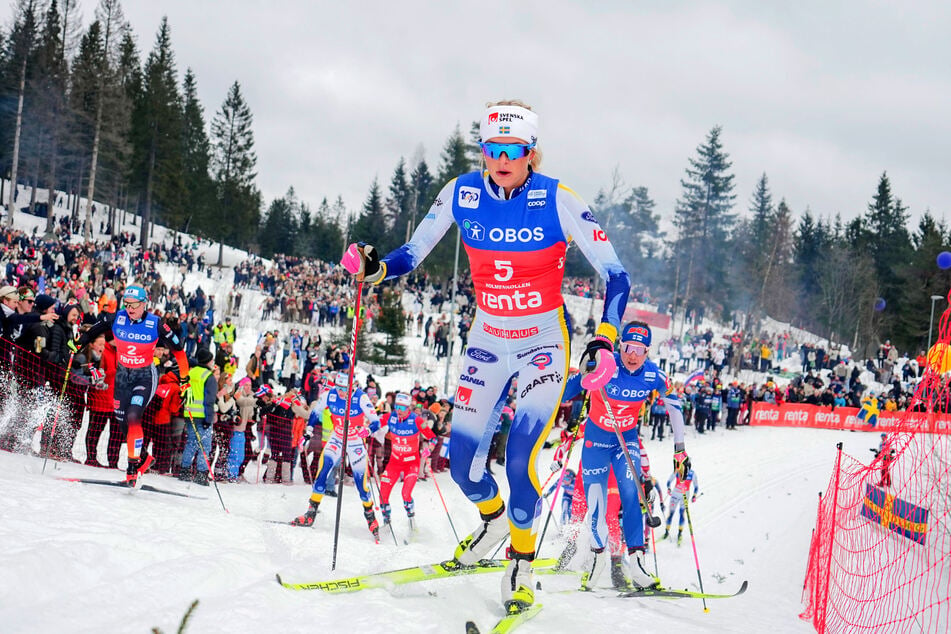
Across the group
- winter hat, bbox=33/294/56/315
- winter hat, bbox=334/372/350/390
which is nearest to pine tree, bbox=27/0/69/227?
winter hat, bbox=33/294/56/315

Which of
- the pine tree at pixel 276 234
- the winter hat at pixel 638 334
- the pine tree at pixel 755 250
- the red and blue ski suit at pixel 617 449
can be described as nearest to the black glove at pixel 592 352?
the red and blue ski suit at pixel 617 449

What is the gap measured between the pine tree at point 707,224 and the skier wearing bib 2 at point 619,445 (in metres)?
48.0

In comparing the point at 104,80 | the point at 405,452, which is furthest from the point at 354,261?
the point at 104,80

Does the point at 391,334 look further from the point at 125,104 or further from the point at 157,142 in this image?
the point at 157,142

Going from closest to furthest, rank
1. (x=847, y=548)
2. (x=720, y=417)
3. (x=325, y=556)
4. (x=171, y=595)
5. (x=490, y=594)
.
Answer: (x=171, y=595), (x=490, y=594), (x=325, y=556), (x=847, y=548), (x=720, y=417)

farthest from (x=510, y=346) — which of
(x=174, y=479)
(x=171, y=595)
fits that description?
(x=174, y=479)

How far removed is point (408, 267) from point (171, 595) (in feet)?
7.65

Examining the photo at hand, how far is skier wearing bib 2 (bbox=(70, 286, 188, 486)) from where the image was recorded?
8242 millimetres

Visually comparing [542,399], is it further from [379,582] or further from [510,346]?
[379,582]

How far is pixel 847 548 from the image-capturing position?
11.6 m

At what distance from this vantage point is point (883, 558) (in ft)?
37.9

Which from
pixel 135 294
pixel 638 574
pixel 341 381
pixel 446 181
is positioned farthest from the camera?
pixel 446 181

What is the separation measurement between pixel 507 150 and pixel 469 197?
0.39 meters

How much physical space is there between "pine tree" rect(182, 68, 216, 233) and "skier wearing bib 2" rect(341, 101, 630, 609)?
184 ft
